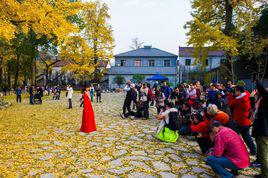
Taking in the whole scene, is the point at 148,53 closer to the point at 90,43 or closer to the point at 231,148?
the point at 90,43

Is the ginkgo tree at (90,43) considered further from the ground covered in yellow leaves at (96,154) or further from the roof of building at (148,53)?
the ground covered in yellow leaves at (96,154)

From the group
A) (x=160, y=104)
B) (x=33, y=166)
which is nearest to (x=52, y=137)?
(x=33, y=166)

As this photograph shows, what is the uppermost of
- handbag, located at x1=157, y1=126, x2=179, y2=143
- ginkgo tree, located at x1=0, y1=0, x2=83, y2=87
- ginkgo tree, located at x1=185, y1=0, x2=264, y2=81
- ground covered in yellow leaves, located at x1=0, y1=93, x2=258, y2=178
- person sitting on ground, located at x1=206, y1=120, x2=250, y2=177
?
ginkgo tree, located at x1=185, y1=0, x2=264, y2=81

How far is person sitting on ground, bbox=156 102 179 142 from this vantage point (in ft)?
21.1

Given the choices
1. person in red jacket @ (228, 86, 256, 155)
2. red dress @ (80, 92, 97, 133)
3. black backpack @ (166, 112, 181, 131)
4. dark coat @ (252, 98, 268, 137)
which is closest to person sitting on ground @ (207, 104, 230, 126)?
person in red jacket @ (228, 86, 256, 155)

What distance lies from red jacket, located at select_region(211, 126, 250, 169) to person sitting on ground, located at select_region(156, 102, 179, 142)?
→ 2.61 metres

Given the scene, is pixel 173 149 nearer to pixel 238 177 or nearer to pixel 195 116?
pixel 195 116

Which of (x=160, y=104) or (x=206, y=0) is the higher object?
(x=206, y=0)

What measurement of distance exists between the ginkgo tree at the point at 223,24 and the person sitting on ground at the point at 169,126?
10.3 metres

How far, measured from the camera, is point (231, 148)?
3.79 metres

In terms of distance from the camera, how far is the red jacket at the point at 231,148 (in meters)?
3.75

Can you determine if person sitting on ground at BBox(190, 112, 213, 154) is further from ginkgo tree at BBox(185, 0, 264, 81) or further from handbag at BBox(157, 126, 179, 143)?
ginkgo tree at BBox(185, 0, 264, 81)

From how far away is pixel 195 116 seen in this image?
6.21 meters

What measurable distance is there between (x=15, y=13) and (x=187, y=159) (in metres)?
7.86
